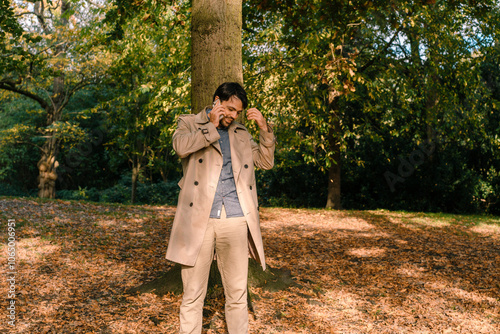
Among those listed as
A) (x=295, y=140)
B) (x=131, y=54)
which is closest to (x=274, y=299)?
(x=295, y=140)

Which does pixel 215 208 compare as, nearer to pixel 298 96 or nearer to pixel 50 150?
pixel 298 96

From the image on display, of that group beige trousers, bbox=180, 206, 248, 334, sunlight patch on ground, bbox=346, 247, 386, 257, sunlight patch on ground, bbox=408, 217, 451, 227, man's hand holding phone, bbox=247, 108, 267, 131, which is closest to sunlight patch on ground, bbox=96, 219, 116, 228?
sunlight patch on ground, bbox=346, 247, 386, 257

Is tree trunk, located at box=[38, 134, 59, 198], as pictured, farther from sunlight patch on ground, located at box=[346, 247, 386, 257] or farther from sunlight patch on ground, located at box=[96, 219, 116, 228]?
sunlight patch on ground, located at box=[346, 247, 386, 257]

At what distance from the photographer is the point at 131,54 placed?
459 inches

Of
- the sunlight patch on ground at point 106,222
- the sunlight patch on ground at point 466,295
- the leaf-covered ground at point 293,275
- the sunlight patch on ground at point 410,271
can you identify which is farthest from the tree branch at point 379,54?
the sunlight patch on ground at point 106,222

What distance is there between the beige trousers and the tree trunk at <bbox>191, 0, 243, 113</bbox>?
61.4 inches

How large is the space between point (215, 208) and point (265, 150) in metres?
0.62

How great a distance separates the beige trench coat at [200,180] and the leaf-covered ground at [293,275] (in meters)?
1.33

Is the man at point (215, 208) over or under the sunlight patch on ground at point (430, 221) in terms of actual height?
over

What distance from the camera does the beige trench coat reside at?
2.81m

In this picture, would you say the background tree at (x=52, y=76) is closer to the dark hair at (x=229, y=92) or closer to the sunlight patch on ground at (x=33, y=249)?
the sunlight patch on ground at (x=33, y=249)

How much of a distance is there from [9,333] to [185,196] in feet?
7.20

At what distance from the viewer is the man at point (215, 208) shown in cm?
285

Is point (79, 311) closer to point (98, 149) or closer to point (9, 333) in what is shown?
point (9, 333)
